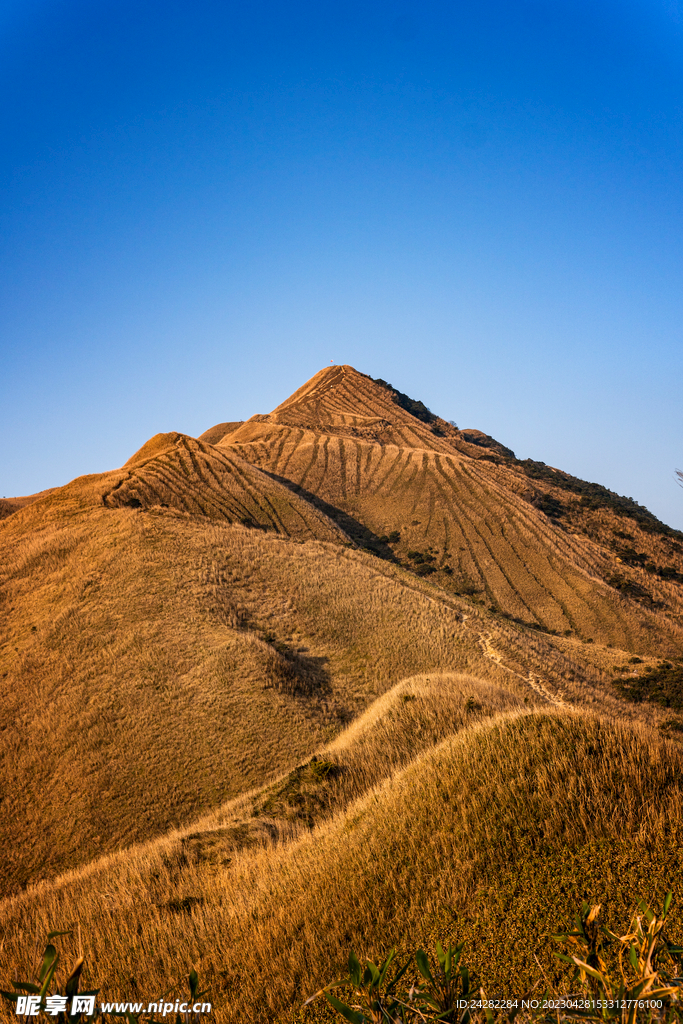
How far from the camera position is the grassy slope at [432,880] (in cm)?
460

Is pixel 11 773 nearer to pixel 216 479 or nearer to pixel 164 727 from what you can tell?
pixel 164 727

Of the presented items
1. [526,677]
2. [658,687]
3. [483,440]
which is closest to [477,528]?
[658,687]

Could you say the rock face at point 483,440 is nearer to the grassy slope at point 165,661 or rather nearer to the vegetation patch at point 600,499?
the vegetation patch at point 600,499

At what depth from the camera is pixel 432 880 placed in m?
5.45

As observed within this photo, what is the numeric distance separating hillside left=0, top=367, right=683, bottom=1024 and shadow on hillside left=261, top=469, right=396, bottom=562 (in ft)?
1.31

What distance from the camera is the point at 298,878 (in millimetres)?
6656

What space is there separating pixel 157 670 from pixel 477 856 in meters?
17.5

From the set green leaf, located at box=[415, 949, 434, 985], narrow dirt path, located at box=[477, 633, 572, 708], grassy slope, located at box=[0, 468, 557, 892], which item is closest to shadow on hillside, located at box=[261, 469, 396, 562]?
grassy slope, located at box=[0, 468, 557, 892]

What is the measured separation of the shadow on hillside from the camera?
50.8 meters

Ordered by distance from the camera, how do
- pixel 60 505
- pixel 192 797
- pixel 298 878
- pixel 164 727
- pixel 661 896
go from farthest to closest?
pixel 60 505, pixel 164 727, pixel 192 797, pixel 298 878, pixel 661 896

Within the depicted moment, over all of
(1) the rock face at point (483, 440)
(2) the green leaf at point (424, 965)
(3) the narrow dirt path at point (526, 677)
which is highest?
(1) the rock face at point (483, 440)

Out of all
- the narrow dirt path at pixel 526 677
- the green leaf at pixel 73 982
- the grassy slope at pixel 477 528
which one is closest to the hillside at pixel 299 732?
the narrow dirt path at pixel 526 677

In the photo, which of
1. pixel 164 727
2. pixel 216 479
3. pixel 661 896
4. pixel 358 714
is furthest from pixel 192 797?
pixel 216 479

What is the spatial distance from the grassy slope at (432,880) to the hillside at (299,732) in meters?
0.03
